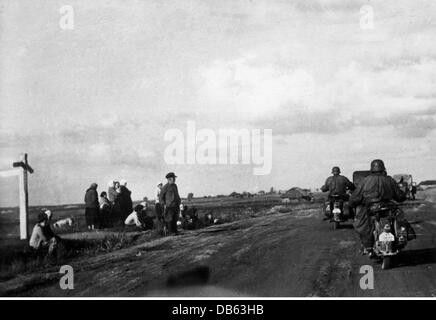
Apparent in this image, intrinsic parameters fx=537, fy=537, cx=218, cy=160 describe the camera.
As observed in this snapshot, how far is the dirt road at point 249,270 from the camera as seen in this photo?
9164mm

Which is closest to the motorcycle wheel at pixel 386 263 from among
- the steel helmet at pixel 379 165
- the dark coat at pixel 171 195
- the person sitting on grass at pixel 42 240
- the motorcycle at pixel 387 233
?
the motorcycle at pixel 387 233

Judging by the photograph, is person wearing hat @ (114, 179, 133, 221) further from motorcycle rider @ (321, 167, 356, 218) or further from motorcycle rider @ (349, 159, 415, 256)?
motorcycle rider @ (349, 159, 415, 256)

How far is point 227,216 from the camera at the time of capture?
890 inches

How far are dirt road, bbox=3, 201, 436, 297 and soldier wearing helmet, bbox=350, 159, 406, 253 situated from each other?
62 cm

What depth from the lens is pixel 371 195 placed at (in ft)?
33.4

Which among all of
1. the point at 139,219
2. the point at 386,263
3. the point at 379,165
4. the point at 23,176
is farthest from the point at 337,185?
the point at 23,176

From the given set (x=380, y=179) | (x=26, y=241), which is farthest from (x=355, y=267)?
(x=26, y=241)

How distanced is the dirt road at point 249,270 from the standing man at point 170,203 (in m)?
2.05

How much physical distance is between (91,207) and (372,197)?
1019 centimetres

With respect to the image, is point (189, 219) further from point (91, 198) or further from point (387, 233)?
point (387, 233)

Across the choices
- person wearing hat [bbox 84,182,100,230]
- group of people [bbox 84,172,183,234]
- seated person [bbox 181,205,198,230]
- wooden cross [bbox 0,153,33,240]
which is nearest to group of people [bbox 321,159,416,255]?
group of people [bbox 84,172,183,234]

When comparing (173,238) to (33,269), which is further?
(173,238)

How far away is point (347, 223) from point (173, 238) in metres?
5.98
